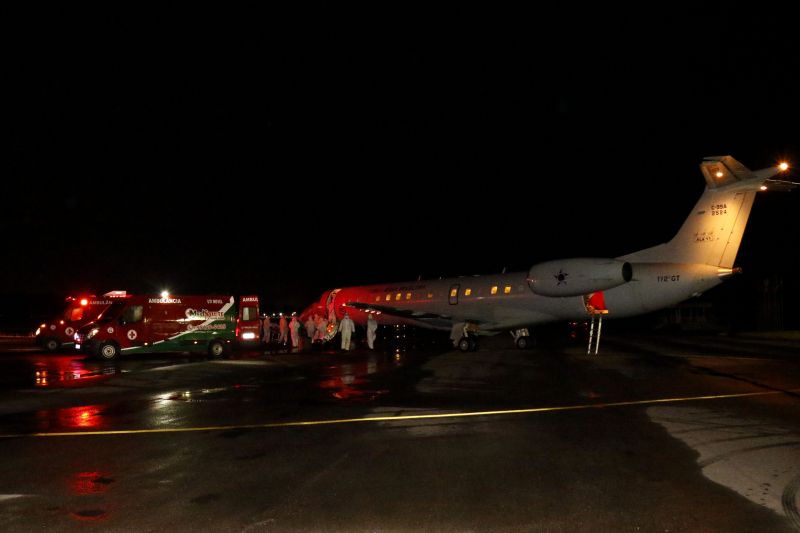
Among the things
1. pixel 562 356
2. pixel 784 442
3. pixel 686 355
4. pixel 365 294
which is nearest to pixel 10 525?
pixel 784 442

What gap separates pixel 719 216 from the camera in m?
22.3

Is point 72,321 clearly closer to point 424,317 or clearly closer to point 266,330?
point 266,330

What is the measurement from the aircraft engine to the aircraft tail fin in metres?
2.10

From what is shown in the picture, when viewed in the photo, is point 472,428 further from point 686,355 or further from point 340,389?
point 686,355

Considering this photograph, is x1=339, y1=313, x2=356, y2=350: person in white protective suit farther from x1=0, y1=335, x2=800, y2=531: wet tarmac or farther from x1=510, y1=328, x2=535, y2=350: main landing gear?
x1=0, y1=335, x2=800, y2=531: wet tarmac

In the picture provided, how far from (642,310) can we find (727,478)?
18.1 metres

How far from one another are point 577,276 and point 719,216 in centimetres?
507

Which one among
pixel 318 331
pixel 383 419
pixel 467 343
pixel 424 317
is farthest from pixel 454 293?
pixel 383 419

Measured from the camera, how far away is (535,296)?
26297 millimetres

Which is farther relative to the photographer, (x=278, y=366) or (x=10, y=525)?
(x=278, y=366)

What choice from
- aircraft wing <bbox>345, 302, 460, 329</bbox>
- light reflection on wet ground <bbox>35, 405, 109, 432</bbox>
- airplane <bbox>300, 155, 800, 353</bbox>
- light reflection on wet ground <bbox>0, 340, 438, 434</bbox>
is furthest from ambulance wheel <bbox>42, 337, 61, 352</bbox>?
light reflection on wet ground <bbox>35, 405, 109, 432</bbox>

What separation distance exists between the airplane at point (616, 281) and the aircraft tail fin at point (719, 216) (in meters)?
0.03

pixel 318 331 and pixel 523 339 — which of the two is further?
pixel 318 331

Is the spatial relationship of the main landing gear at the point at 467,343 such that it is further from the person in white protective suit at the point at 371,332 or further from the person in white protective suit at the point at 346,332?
the person in white protective suit at the point at 346,332
